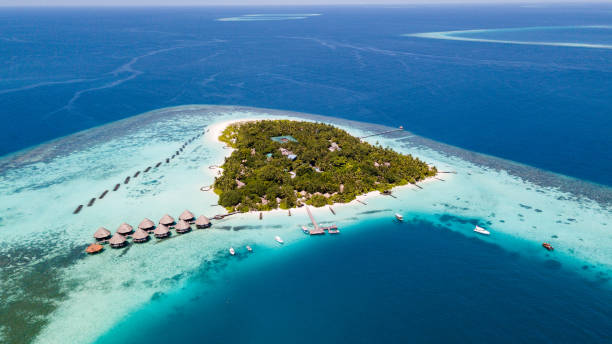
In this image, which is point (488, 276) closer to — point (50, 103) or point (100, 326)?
point (100, 326)

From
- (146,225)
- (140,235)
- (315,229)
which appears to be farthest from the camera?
(315,229)

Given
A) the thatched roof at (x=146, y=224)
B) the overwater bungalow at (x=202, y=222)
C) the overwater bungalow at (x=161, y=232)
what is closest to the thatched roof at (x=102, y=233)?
the thatched roof at (x=146, y=224)

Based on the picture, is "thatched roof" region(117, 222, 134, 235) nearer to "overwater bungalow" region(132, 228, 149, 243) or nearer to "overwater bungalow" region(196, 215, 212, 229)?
"overwater bungalow" region(132, 228, 149, 243)

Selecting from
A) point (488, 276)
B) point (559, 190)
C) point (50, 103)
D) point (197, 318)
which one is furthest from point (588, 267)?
point (50, 103)

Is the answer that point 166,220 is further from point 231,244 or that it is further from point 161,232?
point 231,244

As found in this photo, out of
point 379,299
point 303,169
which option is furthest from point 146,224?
point 379,299

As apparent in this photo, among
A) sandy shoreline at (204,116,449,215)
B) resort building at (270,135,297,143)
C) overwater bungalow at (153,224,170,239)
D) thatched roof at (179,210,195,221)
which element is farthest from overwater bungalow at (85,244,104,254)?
resort building at (270,135,297,143)
